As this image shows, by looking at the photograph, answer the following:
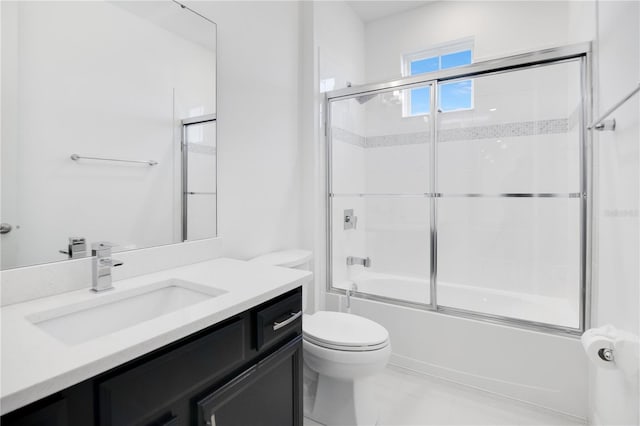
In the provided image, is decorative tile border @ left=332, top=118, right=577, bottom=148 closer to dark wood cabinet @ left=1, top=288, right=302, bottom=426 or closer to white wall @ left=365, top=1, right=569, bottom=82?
white wall @ left=365, top=1, right=569, bottom=82

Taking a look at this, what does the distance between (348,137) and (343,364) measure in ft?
6.02

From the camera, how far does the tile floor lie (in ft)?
5.61

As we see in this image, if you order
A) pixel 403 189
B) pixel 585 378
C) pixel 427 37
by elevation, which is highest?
pixel 427 37

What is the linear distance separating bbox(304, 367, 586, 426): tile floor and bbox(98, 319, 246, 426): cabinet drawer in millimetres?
A: 1077

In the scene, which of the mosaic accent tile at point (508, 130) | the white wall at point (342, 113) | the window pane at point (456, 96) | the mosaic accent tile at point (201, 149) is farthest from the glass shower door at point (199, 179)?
the mosaic accent tile at point (508, 130)

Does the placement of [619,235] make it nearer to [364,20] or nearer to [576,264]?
[576,264]

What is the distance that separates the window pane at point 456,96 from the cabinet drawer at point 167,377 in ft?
7.48

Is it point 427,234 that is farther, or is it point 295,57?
point 427,234

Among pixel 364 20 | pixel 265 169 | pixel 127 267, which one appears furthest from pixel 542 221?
pixel 127 267

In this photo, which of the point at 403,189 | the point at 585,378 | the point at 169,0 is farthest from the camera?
the point at 403,189

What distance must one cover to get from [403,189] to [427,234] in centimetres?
44

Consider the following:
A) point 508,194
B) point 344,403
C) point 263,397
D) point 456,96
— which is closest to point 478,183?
point 508,194

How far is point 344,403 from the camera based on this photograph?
5.41 feet

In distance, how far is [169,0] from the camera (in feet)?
4.68
